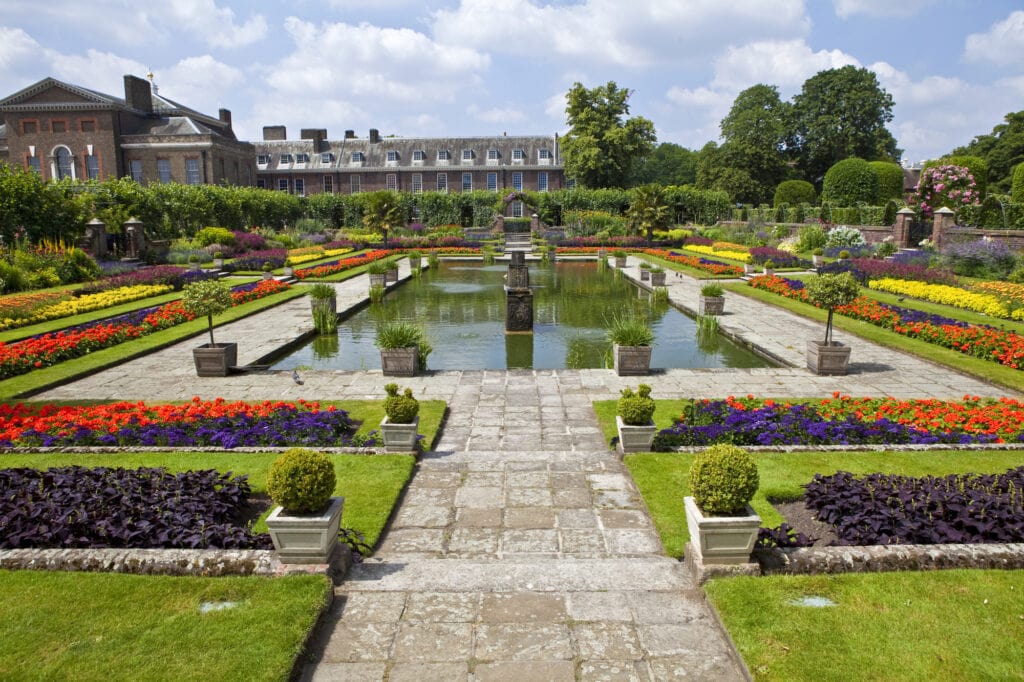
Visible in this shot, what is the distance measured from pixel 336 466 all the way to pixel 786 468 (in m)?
4.94

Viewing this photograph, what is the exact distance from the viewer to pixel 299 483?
15.3 ft

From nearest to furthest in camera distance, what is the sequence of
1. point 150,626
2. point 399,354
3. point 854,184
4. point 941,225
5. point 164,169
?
point 150,626 → point 399,354 → point 941,225 → point 854,184 → point 164,169

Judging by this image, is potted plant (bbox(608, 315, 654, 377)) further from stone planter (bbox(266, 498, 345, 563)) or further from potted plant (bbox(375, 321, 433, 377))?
stone planter (bbox(266, 498, 345, 563))

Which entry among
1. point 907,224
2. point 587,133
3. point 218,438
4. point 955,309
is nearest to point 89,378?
point 218,438

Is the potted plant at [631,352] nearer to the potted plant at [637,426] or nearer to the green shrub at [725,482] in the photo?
the potted plant at [637,426]

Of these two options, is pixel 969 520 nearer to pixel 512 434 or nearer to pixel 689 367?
pixel 512 434

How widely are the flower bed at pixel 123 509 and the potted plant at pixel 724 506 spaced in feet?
11.1

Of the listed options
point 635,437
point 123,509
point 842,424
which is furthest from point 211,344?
point 842,424

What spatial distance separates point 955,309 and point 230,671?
1963 cm

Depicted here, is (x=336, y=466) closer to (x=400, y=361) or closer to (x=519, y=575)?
(x=519, y=575)

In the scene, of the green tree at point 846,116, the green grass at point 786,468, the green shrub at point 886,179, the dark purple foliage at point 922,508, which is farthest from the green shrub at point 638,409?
the green tree at point 846,116

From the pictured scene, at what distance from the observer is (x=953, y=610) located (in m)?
4.27

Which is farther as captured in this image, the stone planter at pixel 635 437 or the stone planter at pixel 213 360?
the stone planter at pixel 213 360

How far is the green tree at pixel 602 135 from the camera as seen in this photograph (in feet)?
178
